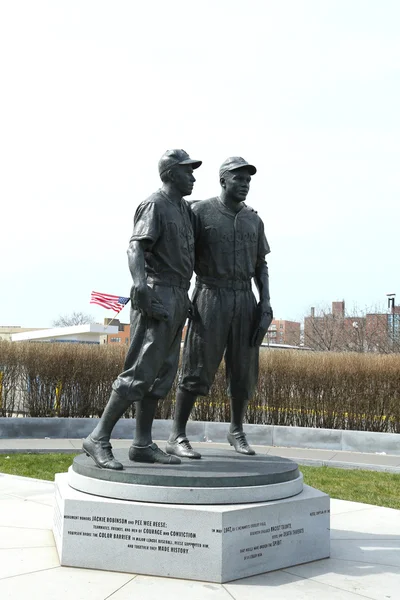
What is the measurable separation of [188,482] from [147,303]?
52.1 inches

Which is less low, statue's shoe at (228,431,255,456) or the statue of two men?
the statue of two men

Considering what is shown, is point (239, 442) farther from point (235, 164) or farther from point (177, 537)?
point (235, 164)

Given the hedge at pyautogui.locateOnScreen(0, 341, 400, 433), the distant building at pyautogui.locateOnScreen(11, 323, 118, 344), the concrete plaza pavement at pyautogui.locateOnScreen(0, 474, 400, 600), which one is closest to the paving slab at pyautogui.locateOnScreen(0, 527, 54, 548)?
the concrete plaza pavement at pyautogui.locateOnScreen(0, 474, 400, 600)

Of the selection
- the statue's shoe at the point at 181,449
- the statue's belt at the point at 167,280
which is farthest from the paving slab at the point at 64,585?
the statue's belt at the point at 167,280

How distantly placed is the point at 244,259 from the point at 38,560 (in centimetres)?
297

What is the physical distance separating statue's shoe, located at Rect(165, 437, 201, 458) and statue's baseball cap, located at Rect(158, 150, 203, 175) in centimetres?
230

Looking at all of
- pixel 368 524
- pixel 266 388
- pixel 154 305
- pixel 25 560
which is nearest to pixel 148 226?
pixel 154 305

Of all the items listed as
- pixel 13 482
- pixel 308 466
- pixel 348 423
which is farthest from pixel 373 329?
pixel 13 482

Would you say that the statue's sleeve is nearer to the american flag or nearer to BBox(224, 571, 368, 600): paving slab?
BBox(224, 571, 368, 600): paving slab

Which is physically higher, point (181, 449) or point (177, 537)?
point (181, 449)

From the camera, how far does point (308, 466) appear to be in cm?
1059

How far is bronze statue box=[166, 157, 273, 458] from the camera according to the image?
6.27 m

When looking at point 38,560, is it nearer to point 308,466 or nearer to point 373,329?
point 308,466

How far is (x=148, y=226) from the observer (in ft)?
18.2
